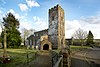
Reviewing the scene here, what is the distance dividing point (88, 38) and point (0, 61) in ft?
216

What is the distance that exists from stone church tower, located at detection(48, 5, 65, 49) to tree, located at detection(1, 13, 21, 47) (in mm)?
13445

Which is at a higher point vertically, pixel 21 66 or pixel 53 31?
pixel 53 31

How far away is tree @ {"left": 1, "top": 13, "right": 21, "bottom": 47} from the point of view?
52.4 meters

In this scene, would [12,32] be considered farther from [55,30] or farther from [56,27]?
[56,27]

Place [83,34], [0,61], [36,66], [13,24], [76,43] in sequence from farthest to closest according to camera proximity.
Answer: [76,43], [83,34], [13,24], [0,61], [36,66]

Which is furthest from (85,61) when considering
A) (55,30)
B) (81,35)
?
(81,35)

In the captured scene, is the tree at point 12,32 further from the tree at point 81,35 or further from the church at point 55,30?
the tree at point 81,35

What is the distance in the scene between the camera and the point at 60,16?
175ft

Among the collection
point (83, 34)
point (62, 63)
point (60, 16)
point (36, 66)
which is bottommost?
point (36, 66)

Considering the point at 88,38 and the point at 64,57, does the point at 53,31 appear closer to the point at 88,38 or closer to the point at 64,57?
the point at 88,38

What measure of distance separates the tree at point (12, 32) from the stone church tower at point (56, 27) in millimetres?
13445

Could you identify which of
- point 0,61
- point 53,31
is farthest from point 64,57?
point 53,31

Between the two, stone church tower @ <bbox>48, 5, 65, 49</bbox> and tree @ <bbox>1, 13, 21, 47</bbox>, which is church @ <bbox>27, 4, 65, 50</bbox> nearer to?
stone church tower @ <bbox>48, 5, 65, 49</bbox>

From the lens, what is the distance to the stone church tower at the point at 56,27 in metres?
51.3
